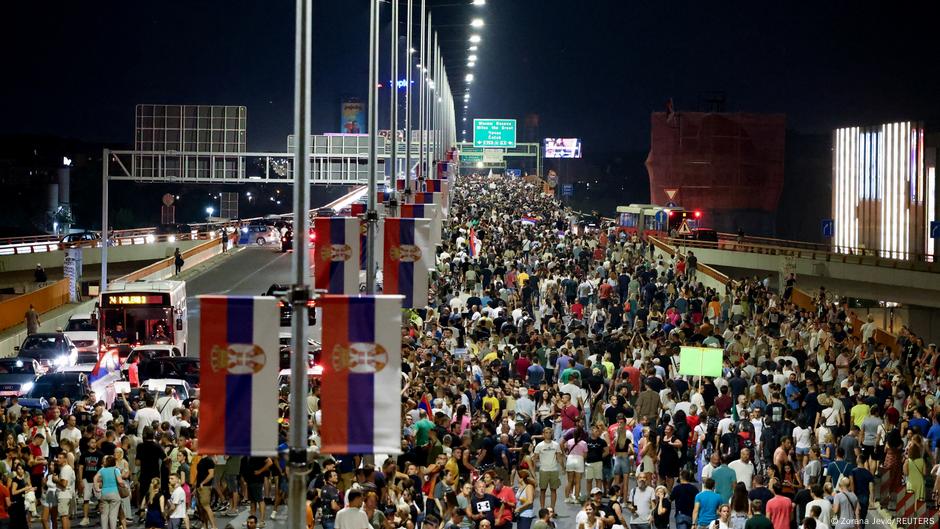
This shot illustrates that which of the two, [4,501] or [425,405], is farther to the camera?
[425,405]

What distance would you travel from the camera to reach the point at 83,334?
125ft

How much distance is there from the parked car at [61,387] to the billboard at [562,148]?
147912mm

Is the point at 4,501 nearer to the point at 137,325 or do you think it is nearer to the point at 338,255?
the point at 338,255

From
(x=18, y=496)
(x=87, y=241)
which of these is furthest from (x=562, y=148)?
(x=18, y=496)

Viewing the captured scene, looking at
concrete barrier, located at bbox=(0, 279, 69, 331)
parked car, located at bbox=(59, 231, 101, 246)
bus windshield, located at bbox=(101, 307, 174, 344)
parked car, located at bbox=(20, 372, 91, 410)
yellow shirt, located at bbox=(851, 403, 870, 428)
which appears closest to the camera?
yellow shirt, located at bbox=(851, 403, 870, 428)

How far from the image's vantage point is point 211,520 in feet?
53.5

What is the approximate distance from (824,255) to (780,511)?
4592 centimetres

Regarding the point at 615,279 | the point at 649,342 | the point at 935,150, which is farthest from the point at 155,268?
the point at 935,150

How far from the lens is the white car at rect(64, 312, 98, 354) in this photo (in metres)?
37.2

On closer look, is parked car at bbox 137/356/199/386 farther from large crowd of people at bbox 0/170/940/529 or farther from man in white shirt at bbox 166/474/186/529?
man in white shirt at bbox 166/474/186/529

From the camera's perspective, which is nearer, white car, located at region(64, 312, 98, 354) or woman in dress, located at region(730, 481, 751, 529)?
woman in dress, located at region(730, 481, 751, 529)

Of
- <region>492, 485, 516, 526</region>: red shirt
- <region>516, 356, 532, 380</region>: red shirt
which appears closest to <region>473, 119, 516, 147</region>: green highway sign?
<region>516, 356, 532, 380</region>: red shirt

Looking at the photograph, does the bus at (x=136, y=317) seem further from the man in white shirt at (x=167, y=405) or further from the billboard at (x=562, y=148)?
the billboard at (x=562, y=148)

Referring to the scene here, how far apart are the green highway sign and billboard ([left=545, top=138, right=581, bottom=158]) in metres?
22.9
